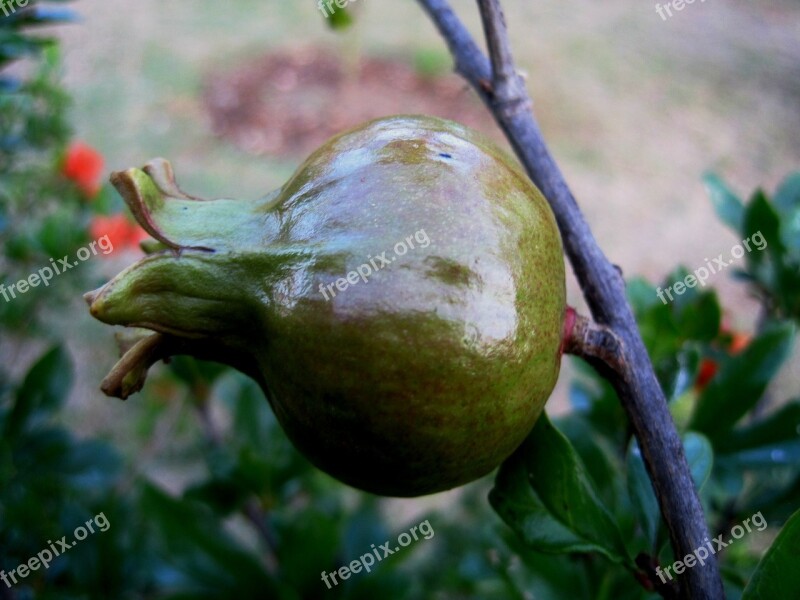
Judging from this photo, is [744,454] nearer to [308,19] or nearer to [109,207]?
[109,207]

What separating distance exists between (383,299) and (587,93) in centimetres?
544

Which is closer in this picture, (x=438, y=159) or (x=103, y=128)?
(x=438, y=159)

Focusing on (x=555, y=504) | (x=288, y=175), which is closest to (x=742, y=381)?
(x=555, y=504)

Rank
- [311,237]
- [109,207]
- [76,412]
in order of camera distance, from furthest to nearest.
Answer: [76,412], [109,207], [311,237]

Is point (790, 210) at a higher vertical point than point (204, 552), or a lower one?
higher

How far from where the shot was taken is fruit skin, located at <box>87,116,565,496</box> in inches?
28.3

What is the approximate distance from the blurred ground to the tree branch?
289 cm

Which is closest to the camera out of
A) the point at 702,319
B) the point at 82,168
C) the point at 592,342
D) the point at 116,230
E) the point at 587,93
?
the point at 592,342

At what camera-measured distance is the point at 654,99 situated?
18.0 ft

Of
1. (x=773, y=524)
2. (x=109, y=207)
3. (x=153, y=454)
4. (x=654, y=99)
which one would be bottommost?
(x=654, y=99)

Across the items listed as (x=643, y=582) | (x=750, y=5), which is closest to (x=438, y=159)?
(x=643, y=582)

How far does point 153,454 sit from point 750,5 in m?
6.94

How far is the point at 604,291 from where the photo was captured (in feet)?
2.86

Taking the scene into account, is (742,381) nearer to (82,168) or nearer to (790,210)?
(790,210)
